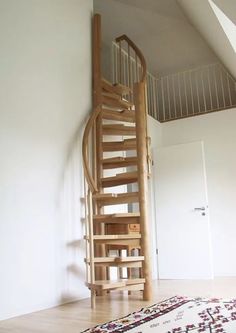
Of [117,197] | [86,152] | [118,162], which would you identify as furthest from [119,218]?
[86,152]

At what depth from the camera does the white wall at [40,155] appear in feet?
10.6

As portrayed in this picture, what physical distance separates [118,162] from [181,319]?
218 cm

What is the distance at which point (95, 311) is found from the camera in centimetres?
321

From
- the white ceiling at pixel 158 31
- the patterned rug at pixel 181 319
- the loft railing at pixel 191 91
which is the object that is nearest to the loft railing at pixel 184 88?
the loft railing at pixel 191 91

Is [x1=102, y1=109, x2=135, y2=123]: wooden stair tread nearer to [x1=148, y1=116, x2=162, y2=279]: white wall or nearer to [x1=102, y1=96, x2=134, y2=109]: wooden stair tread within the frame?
[x1=102, y1=96, x2=134, y2=109]: wooden stair tread

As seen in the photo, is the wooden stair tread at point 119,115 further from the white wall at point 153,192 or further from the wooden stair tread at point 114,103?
the white wall at point 153,192

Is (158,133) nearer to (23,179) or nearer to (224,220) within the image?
(224,220)

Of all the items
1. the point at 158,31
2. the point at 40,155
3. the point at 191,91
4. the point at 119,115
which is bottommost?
the point at 40,155

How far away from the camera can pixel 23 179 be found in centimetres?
339

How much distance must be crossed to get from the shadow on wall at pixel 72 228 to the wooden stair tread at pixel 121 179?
0.34 meters

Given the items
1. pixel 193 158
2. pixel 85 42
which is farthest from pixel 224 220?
pixel 85 42

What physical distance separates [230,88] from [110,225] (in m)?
4.18

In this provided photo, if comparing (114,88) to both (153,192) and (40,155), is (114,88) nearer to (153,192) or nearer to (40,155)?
(40,155)

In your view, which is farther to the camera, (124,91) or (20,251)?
(124,91)
